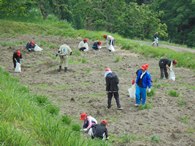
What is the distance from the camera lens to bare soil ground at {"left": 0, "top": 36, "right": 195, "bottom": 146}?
12914 millimetres

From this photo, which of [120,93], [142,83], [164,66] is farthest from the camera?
[164,66]

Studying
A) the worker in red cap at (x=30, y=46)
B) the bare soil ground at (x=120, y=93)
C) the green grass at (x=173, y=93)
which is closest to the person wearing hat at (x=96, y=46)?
the bare soil ground at (x=120, y=93)

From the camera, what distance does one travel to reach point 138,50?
2808 centimetres

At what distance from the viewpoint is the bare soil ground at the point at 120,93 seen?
12.9 m

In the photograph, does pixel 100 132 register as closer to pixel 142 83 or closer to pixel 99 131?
pixel 99 131

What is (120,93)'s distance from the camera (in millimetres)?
17359

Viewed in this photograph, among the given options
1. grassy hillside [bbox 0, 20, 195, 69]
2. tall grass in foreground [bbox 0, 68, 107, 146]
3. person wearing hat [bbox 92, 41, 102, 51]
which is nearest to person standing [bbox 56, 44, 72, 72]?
person wearing hat [bbox 92, 41, 102, 51]

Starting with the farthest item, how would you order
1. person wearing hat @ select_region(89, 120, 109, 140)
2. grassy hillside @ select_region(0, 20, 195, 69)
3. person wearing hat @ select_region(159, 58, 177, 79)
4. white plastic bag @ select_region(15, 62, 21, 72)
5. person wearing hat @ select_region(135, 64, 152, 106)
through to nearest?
grassy hillside @ select_region(0, 20, 195, 69)
white plastic bag @ select_region(15, 62, 21, 72)
person wearing hat @ select_region(159, 58, 177, 79)
person wearing hat @ select_region(135, 64, 152, 106)
person wearing hat @ select_region(89, 120, 109, 140)

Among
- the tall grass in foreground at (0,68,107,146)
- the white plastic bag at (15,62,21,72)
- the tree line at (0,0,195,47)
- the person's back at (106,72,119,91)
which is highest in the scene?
the tree line at (0,0,195,47)

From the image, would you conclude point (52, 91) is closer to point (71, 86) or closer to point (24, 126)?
point (71, 86)

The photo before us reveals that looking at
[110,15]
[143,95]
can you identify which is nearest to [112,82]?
[143,95]

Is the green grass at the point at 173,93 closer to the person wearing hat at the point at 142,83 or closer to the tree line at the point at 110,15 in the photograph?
the person wearing hat at the point at 142,83

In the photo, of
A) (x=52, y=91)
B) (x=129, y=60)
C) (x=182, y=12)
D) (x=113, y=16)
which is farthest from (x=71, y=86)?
(x=182, y=12)

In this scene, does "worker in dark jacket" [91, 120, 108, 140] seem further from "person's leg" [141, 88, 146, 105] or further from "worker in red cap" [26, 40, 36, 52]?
"worker in red cap" [26, 40, 36, 52]
